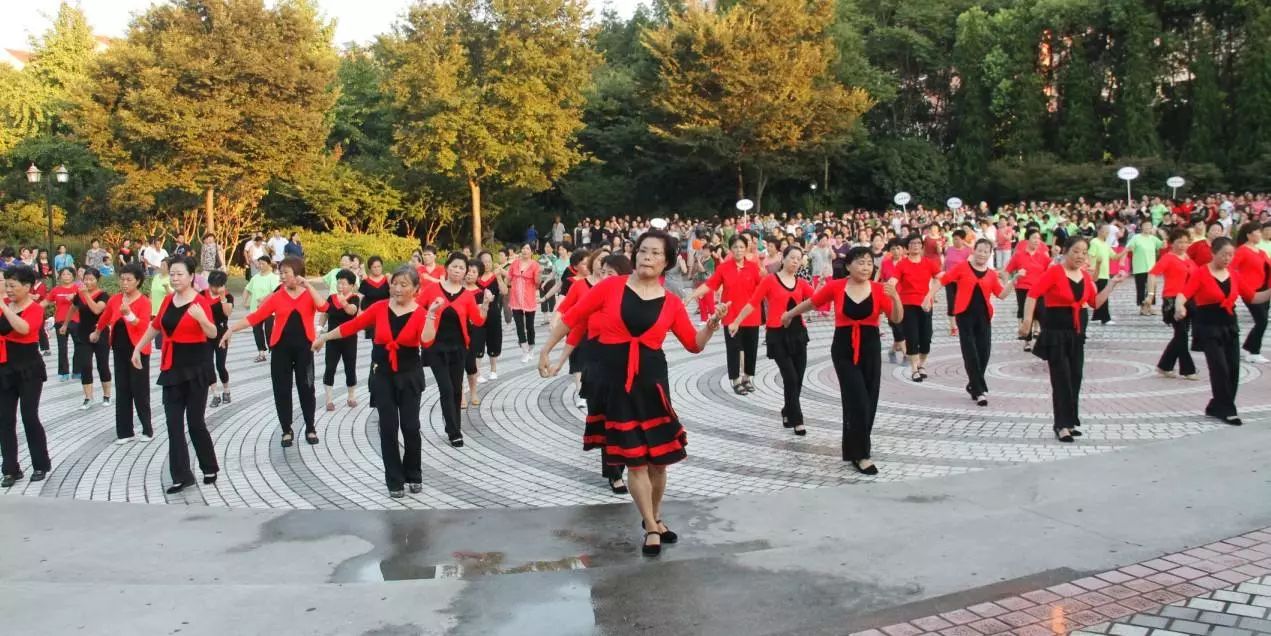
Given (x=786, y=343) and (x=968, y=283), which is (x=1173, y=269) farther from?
(x=786, y=343)

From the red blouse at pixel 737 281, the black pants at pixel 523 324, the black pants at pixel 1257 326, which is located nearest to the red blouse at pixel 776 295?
the red blouse at pixel 737 281

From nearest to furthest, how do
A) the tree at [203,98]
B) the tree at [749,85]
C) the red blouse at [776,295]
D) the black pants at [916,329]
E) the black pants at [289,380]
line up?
the black pants at [289,380], the red blouse at [776,295], the black pants at [916,329], the tree at [203,98], the tree at [749,85]

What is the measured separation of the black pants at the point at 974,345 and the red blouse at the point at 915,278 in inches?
38.9

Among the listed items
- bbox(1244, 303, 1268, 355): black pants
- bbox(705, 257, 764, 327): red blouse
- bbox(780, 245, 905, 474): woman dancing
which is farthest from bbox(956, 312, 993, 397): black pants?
bbox(1244, 303, 1268, 355): black pants

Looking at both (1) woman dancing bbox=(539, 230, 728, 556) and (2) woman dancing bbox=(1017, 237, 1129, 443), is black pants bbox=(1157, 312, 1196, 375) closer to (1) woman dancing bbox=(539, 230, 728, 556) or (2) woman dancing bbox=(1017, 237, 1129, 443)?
(2) woman dancing bbox=(1017, 237, 1129, 443)

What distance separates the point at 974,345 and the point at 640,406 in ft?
19.4

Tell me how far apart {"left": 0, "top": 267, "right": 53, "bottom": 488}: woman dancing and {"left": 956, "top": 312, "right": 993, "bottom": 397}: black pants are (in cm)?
833

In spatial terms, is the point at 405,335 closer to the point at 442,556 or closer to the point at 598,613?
the point at 442,556

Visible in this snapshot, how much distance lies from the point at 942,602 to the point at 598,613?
1.61m

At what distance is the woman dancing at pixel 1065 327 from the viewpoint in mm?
8562

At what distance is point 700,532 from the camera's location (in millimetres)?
6312

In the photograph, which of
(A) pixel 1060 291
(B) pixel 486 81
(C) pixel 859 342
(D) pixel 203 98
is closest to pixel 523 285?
(C) pixel 859 342

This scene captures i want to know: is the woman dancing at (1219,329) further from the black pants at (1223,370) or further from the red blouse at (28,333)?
the red blouse at (28,333)

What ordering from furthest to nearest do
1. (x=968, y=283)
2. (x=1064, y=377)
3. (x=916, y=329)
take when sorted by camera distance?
(x=916, y=329) → (x=968, y=283) → (x=1064, y=377)
